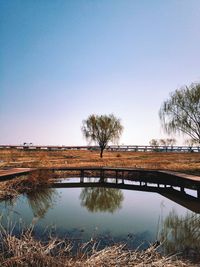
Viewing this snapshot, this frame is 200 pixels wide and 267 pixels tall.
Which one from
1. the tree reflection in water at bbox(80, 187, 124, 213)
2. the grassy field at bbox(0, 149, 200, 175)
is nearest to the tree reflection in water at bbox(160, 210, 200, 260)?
the tree reflection in water at bbox(80, 187, 124, 213)

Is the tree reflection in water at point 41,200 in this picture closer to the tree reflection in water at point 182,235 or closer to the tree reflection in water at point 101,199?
the tree reflection in water at point 101,199

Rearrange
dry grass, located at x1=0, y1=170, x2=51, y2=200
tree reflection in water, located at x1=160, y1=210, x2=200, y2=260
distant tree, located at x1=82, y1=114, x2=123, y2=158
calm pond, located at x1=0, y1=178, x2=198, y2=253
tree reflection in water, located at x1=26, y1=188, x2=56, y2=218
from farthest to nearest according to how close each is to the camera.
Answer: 1. distant tree, located at x1=82, y1=114, x2=123, y2=158
2. dry grass, located at x1=0, y1=170, x2=51, y2=200
3. tree reflection in water, located at x1=26, y1=188, x2=56, y2=218
4. calm pond, located at x1=0, y1=178, x2=198, y2=253
5. tree reflection in water, located at x1=160, y1=210, x2=200, y2=260

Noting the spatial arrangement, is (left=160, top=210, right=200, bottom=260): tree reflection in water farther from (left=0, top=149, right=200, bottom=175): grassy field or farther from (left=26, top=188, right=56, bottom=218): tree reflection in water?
(left=0, top=149, right=200, bottom=175): grassy field

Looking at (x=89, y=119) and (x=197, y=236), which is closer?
(x=197, y=236)

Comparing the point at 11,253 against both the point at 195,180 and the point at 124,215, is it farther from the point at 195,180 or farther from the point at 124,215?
the point at 195,180

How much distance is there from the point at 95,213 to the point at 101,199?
2.84m

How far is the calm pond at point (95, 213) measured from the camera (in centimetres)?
744

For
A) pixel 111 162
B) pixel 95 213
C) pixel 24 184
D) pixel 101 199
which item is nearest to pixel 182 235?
pixel 95 213

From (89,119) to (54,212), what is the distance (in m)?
27.8

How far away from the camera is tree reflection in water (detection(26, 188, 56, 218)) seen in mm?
10087

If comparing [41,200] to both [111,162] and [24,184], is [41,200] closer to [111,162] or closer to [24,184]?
[24,184]

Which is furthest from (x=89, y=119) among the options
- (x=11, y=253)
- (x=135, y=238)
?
(x=11, y=253)

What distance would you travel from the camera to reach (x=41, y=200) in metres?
12.0

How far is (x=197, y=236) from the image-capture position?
745 cm
